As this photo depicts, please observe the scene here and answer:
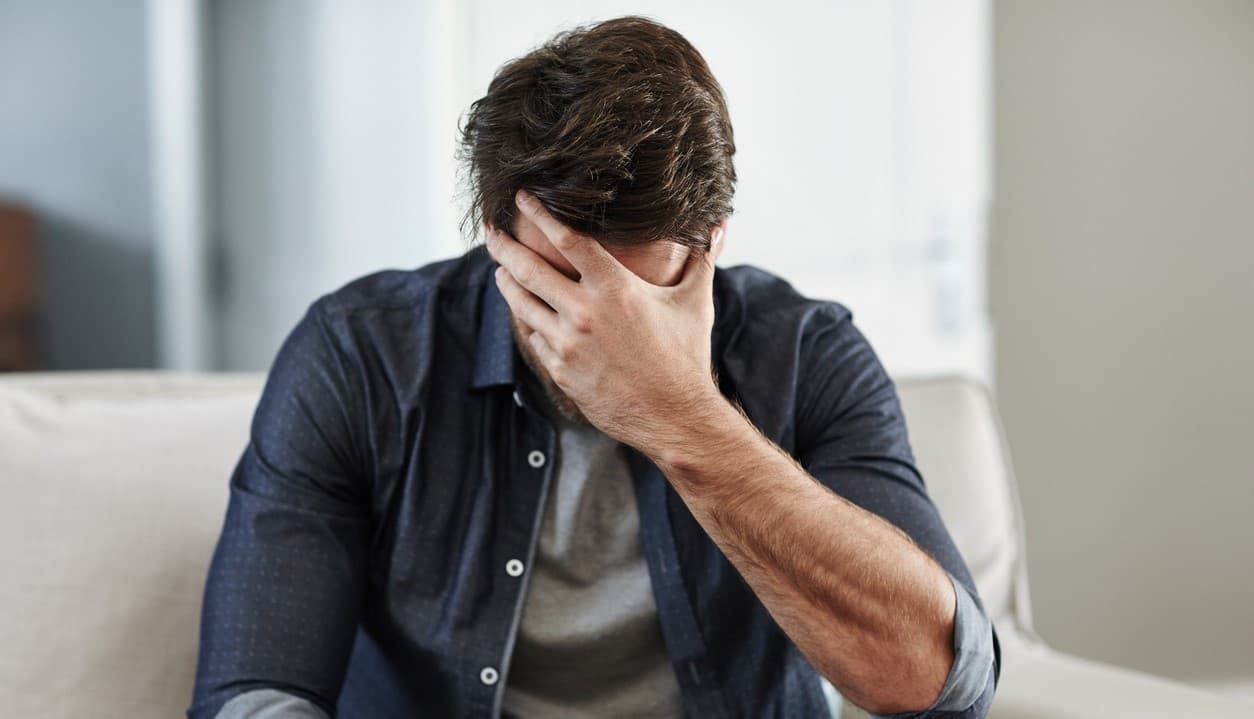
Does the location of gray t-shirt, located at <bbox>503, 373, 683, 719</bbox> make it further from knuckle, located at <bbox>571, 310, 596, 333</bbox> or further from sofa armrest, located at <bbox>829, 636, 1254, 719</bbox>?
sofa armrest, located at <bbox>829, 636, 1254, 719</bbox>

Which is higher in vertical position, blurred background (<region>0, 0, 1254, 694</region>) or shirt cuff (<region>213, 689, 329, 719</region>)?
blurred background (<region>0, 0, 1254, 694</region>)

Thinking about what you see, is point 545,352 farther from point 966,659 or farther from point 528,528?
point 966,659

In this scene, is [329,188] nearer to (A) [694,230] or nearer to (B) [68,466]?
(B) [68,466]

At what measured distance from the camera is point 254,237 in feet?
7.01

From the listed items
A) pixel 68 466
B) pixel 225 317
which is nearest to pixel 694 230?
pixel 68 466

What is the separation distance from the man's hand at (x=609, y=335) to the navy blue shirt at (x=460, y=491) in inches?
5.3

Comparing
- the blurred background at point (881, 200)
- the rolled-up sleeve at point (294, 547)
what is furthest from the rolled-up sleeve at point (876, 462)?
the blurred background at point (881, 200)

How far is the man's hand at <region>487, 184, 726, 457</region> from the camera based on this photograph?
0.86 m

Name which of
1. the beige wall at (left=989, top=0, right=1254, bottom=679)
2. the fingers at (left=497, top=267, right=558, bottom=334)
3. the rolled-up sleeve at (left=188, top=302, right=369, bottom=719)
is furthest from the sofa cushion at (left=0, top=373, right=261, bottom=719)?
the beige wall at (left=989, top=0, right=1254, bottom=679)

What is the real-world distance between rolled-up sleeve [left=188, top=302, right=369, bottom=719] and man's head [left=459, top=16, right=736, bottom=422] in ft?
0.73

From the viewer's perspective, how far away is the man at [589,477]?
0.87m

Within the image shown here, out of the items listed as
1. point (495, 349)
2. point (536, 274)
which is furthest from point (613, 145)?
point (495, 349)

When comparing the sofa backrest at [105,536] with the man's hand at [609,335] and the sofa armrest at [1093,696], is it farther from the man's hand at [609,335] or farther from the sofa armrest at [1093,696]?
the sofa armrest at [1093,696]

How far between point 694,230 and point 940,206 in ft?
5.31
